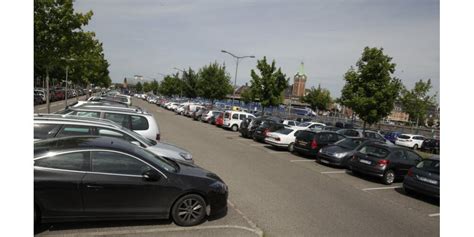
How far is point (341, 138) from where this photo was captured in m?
17.9

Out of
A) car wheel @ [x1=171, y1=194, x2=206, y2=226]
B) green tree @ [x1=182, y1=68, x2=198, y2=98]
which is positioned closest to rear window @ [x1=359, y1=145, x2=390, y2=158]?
car wheel @ [x1=171, y1=194, x2=206, y2=226]

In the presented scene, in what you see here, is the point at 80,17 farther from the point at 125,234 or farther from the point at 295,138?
the point at 125,234

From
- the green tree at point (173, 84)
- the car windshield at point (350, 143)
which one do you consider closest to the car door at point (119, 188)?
the car windshield at point (350, 143)

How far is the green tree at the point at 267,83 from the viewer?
35.9m

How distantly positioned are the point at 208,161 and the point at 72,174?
→ 7.72 m

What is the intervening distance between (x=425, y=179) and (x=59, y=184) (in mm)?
9137

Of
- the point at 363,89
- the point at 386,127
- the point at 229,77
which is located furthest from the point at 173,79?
the point at 363,89

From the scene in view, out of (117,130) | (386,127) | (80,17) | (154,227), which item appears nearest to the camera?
(154,227)

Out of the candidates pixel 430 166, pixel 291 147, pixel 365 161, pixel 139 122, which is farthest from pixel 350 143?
pixel 139 122

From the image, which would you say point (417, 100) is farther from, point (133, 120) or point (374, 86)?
point (133, 120)

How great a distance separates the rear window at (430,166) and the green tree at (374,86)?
13.3 metres

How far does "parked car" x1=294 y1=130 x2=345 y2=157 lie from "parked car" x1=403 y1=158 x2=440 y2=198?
623cm

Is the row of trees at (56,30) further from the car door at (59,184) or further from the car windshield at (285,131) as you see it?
the car door at (59,184)

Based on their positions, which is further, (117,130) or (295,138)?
(295,138)
